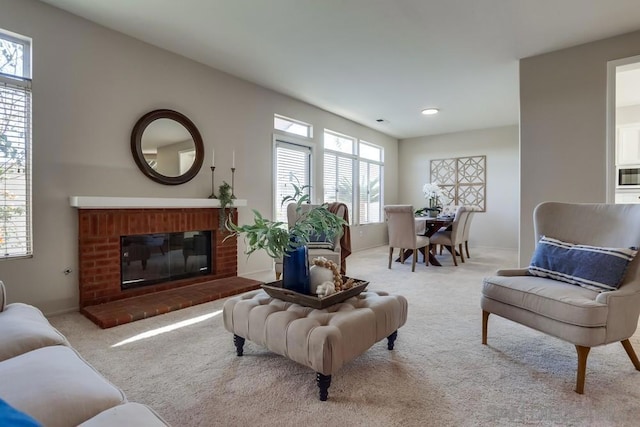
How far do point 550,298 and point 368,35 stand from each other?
2658 millimetres

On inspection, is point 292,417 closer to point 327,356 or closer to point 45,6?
point 327,356

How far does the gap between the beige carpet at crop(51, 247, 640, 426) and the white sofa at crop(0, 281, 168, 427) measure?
1.91 ft

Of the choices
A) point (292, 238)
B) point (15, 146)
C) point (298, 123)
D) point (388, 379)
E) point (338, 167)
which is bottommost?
point (388, 379)

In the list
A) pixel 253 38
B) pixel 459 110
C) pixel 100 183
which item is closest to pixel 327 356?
pixel 100 183

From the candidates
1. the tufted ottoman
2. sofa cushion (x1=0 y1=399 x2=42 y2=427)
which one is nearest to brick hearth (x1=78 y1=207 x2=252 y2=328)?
the tufted ottoman

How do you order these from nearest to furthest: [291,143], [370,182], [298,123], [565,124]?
[565,124] < [291,143] < [298,123] < [370,182]

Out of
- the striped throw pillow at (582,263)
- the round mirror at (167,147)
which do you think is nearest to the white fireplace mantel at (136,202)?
the round mirror at (167,147)

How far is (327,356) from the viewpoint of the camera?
152 cm

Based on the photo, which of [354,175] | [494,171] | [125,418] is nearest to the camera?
[125,418]

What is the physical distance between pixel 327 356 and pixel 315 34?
9.32ft

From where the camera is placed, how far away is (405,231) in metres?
4.78

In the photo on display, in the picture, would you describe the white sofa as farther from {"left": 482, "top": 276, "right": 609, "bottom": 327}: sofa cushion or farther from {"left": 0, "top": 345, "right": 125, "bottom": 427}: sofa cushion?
{"left": 482, "top": 276, "right": 609, "bottom": 327}: sofa cushion

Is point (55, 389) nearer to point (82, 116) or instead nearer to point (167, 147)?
point (82, 116)

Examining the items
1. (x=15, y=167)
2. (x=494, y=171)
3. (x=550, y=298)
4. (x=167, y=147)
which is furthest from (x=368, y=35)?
(x=494, y=171)
